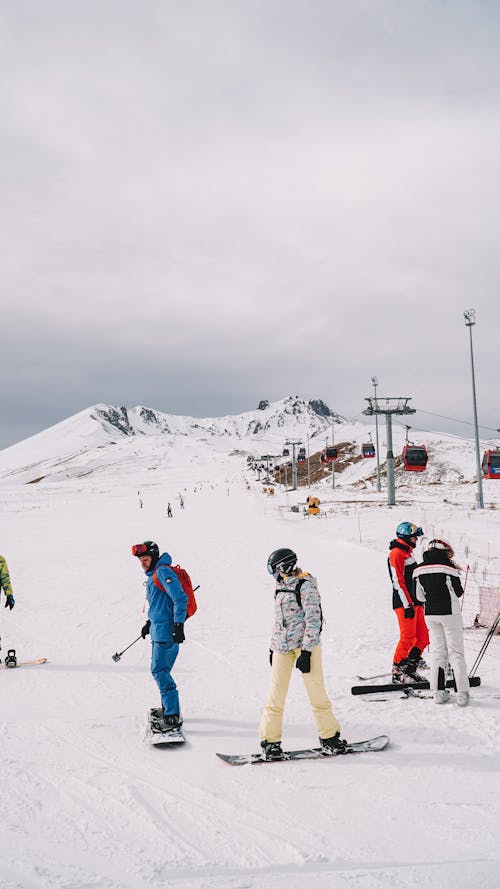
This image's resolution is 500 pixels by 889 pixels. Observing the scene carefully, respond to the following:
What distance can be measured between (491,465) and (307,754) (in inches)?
1166

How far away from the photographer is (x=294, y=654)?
17.2 ft

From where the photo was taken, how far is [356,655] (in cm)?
845

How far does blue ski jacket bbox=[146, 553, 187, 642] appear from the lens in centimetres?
567

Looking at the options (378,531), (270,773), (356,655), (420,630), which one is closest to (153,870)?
(270,773)

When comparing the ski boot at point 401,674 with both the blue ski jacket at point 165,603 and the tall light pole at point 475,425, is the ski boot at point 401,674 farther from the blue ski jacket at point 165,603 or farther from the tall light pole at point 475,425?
the tall light pole at point 475,425

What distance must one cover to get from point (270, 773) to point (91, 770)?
1.60m

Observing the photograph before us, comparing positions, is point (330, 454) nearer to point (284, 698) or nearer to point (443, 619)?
point (443, 619)

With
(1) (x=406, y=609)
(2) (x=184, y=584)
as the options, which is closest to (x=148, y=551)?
(2) (x=184, y=584)

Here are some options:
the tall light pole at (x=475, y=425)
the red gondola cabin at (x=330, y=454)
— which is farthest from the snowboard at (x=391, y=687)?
the red gondola cabin at (x=330, y=454)

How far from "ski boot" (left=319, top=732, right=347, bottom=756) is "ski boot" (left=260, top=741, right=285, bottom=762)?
0.41 metres

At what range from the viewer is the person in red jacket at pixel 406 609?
6828 mm

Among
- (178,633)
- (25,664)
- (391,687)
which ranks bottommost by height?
(25,664)

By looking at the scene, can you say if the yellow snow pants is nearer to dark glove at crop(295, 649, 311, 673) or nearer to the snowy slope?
dark glove at crop(295, 649, 311, 673)

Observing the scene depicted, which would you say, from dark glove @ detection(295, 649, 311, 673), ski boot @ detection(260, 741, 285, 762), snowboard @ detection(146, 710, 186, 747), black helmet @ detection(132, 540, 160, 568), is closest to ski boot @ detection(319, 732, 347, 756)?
ski boot @ detection(260, 741, 285, 762)
